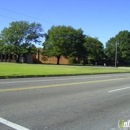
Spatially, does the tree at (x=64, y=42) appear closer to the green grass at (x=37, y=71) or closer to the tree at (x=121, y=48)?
the tree at (x=121, y=48)

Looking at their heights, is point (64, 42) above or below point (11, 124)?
above

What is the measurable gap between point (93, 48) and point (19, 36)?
26.6 meters

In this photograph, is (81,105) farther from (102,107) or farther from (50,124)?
(50,124)

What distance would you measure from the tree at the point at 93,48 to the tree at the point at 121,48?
23.2 feet

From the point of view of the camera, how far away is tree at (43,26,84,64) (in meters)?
81.0

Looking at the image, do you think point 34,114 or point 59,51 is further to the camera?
point 59,51

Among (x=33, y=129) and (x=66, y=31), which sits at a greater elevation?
(x=66, y=31)

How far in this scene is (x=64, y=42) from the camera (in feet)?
265

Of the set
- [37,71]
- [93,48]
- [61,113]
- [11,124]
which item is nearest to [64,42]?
[93,48]

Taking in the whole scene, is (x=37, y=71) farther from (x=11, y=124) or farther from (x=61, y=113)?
(x=11, y=124)

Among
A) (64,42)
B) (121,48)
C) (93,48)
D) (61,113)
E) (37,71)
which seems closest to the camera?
(61,113)

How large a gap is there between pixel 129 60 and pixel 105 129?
311 feet

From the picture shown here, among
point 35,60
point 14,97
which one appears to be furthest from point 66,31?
point 14,97

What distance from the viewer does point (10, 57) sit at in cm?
9706
